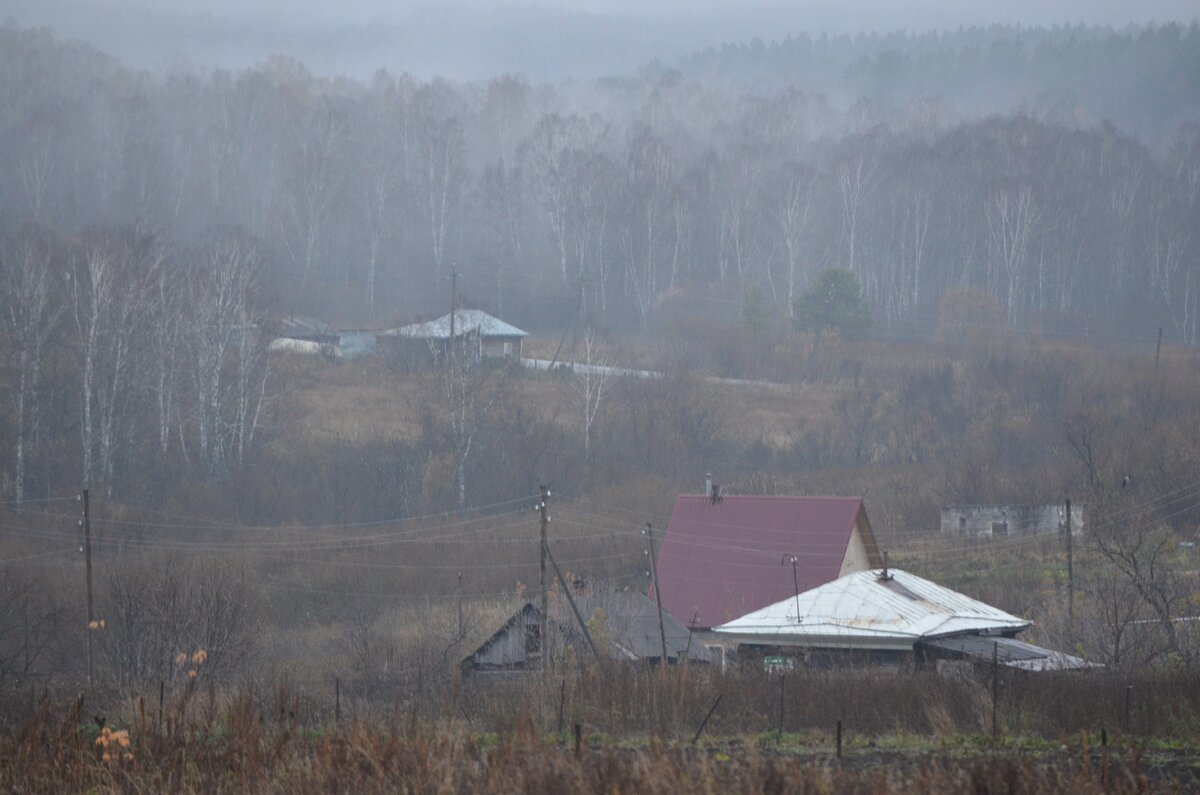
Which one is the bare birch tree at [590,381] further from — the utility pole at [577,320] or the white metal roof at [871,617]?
the white metal roof at [871,617]

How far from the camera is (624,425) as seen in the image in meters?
44.3

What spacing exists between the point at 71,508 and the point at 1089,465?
28.9m

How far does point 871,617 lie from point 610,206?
42.2 meters

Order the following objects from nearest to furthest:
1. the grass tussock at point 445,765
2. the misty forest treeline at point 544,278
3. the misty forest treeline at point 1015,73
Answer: the grass tussock at point 445,765
the misty forest treeline at point 544,278
the misty forest treeline at point 1015,73

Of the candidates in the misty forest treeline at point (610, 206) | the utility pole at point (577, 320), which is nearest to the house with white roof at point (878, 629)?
the utility pole at point (577, 320)

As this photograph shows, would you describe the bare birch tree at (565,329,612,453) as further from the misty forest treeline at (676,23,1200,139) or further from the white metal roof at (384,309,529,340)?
the misty forest treeline at (676,23,1200,139)

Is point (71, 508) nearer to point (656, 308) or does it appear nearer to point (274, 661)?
point (274, 661)

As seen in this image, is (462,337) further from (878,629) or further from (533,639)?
(878,629)

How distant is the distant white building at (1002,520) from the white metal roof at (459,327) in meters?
18.4

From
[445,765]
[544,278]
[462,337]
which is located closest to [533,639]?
[445,765]

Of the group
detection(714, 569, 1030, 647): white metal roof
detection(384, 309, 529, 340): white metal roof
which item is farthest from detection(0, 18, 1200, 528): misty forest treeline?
detection(714, 569, 1030, 647): white metal roof

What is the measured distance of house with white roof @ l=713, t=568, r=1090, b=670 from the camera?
1997 centimetres

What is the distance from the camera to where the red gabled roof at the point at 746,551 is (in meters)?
27.7

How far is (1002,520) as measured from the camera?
3562 cm
